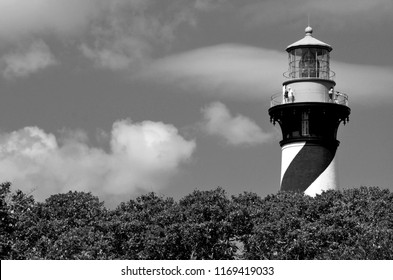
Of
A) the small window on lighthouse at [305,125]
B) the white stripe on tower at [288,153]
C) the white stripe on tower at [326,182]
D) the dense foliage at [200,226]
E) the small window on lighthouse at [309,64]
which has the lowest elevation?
the dense foliage at [200,226]

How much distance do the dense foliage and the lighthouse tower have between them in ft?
26.1

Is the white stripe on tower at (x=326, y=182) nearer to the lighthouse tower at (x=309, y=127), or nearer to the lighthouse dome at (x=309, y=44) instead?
the lighthouse tower at (x=309, y=127)

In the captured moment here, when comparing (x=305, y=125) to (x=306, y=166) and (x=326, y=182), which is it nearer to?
(x=306, y=166)

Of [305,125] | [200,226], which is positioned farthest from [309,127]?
[200,226]

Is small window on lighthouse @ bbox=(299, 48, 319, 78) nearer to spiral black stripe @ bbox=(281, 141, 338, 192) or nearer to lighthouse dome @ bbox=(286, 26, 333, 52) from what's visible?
lighthouse dome @ bbox=(286, 26, 333, 52)

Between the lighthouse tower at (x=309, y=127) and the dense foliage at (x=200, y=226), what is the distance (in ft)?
26.1

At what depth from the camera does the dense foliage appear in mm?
67625

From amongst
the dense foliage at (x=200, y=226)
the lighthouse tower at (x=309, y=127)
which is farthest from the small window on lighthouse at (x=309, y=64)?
the dense foliage at (x=200, y=226)

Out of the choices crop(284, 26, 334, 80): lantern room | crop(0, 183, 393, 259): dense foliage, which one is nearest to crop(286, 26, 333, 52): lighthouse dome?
crop(284, 26, 334, 80): lantern room

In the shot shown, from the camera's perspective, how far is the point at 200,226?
2778 inches

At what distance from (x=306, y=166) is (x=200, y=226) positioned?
717 inches

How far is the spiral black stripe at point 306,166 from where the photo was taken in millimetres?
86500
